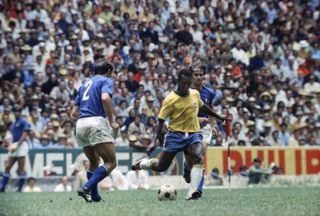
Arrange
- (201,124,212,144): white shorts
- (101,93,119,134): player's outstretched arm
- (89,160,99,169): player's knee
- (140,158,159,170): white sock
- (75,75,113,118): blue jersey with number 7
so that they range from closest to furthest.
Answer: (101,93,119,134): player's outstretched arm
(75,75,113,118): blue jersey with number 7
(89,160,99,169): player's knee
(140,158,159,170): white sock
(201,124,212,144): white shorts

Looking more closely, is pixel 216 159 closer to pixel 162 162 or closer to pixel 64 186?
pixel 64 186

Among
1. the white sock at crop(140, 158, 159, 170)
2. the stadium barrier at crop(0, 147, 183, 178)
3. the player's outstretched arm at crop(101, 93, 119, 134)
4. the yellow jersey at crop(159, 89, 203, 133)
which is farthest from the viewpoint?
the stadium barrier at crop(0, 147, 183, 178)

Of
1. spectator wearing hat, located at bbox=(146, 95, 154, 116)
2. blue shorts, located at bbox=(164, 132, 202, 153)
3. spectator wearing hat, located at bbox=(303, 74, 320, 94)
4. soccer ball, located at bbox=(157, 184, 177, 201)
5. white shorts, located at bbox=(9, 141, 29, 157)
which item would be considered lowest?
soccer ball, located at bbox=(157, 184, 177, 201)

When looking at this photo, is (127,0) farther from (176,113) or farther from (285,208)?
(285,208)

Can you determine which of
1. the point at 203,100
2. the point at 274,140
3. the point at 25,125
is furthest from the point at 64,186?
the point at 203,100

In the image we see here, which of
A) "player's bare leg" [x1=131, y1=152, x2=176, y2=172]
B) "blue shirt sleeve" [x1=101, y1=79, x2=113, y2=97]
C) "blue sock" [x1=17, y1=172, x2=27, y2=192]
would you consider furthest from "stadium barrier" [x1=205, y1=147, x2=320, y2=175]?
"blue shirt sleeve" [x1=101, y1=79, x2=113, y2=97]

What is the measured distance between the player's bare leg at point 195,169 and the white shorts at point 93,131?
151cm

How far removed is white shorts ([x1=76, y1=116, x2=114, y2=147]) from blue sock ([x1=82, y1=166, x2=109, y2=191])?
0.41m

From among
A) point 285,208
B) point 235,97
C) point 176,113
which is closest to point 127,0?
point 235,97

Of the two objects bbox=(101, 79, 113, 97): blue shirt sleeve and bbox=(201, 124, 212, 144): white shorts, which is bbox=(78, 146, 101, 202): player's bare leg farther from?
bbox=(201, 124, 212, 144): white shorts

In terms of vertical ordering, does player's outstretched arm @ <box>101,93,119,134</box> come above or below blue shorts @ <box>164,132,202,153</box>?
above

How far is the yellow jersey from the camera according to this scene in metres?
15.6

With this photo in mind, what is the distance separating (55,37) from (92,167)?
13.4m

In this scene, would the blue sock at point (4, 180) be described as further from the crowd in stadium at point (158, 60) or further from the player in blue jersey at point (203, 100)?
the player in blue jersey at point (203, 100)
